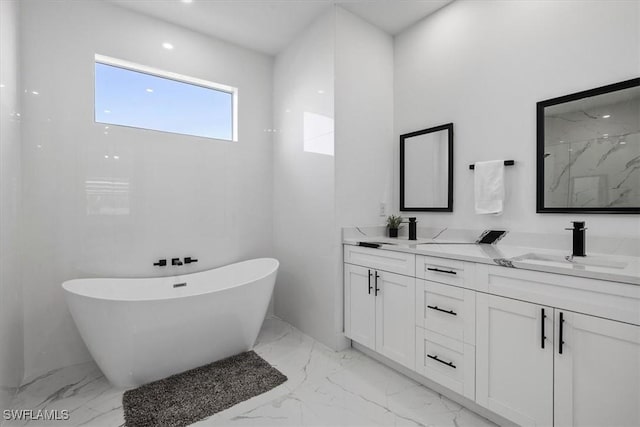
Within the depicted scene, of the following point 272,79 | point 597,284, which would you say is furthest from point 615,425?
point 272,79

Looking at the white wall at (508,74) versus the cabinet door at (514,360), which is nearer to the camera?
the cabinet door at (514,360)

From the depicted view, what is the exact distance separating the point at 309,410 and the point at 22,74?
9.79 feet

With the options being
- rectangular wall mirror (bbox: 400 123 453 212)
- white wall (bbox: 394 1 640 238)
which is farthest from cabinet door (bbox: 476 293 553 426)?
rectangular wall mirror (bbox: 400 123 453 212)

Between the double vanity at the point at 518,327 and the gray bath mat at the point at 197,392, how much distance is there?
91 centimetres

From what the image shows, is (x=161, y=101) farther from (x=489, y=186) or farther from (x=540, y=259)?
(x=540, y=259)

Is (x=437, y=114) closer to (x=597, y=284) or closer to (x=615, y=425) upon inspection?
(x=597, y=284)

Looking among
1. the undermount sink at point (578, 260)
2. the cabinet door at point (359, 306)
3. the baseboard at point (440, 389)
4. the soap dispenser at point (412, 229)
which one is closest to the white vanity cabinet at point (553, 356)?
the baseboard at point (440, 389)

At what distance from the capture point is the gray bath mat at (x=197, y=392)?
1652 millimetres

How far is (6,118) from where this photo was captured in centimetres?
171

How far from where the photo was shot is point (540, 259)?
5.60ft

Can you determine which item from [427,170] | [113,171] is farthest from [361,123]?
[113,171]

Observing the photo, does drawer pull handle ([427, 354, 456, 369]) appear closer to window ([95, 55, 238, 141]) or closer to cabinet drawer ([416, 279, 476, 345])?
cabinet drawer ([416, 279, 476, 345])

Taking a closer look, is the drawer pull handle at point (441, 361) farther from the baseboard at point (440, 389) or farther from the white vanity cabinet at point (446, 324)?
the baseboard at point (440, 389)

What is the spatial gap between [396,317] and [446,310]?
40 cm
